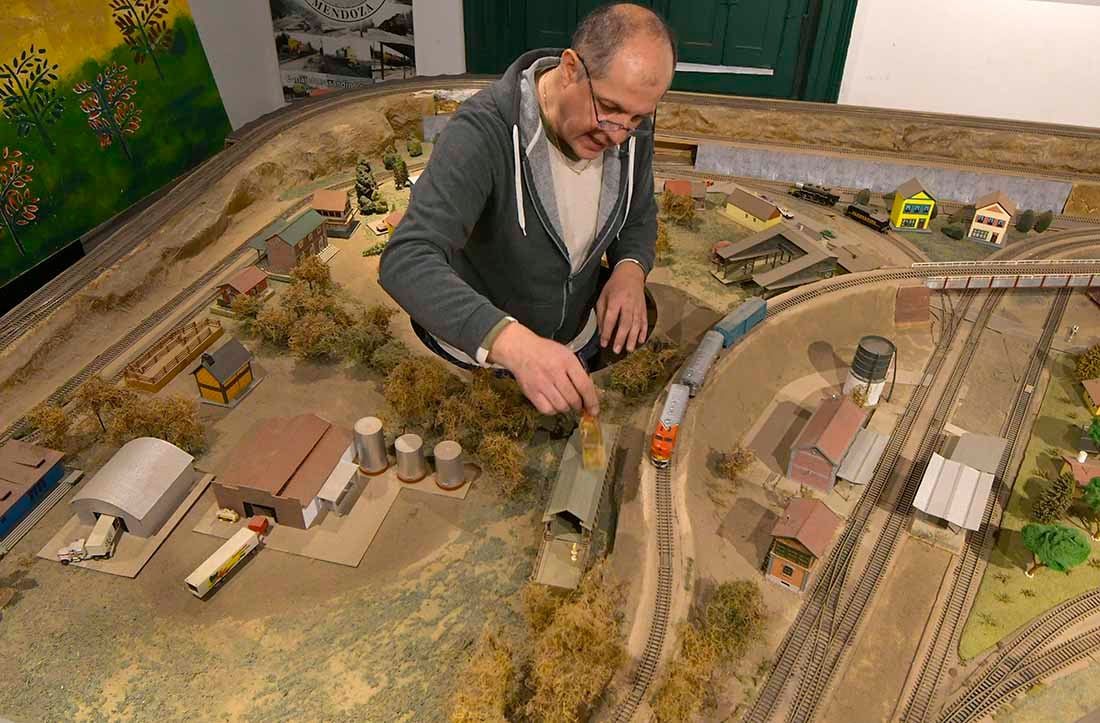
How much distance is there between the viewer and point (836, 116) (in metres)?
14.6

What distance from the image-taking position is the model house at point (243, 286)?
10203 millimetres

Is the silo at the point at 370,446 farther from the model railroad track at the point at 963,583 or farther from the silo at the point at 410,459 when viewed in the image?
the model railroad track at the point at 963,583

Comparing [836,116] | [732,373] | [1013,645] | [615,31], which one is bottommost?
[1013,645]

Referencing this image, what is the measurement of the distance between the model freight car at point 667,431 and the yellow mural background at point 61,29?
29.7ft

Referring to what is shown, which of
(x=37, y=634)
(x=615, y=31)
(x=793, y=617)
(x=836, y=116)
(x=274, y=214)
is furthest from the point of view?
(x=836, y=116)

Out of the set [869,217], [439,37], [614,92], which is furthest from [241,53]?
[614,92]

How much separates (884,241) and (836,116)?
9.99ft

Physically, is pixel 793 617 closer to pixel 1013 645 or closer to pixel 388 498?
pixel 1013 645

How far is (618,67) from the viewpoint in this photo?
387 cm

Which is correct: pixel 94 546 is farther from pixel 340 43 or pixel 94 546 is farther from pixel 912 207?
pixel 912 207

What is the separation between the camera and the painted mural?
9812mm

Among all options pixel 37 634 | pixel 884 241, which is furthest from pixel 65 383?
pixel 884 241

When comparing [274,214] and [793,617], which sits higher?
[274,214]

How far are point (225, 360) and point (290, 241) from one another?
2.71m
